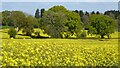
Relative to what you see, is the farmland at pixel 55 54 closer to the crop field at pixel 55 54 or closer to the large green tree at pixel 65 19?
the crop field at pixel 55 54

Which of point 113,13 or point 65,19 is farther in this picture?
point 65,19

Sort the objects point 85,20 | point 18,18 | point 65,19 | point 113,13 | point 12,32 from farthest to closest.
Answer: point 65,19
point 85,20
point 113,13
point 12,32
point 18,18

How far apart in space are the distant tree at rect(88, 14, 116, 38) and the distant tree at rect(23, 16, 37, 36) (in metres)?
1.16

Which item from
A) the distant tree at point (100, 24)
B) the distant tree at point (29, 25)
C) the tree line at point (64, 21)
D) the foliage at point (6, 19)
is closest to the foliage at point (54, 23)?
the tree line at point (64, 21)

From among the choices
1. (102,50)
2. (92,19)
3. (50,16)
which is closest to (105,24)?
(92,19)

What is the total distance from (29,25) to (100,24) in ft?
5.90

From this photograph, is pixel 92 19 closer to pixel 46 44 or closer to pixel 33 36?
pixel 33 36

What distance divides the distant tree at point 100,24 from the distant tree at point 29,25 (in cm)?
116

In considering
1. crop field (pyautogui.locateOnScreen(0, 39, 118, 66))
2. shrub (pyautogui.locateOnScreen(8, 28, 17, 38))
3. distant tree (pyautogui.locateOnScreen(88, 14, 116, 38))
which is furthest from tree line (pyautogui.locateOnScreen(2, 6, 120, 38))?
crop field (pyautogui.locateOnScreen(0, 39, 118, 66))

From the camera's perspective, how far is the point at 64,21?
664 cm

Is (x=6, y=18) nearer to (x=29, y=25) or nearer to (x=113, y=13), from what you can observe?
(x=29, y=25)

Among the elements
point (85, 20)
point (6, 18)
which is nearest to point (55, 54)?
point (6, 18)

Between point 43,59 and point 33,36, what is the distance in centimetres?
177

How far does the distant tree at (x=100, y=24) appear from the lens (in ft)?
20.7
